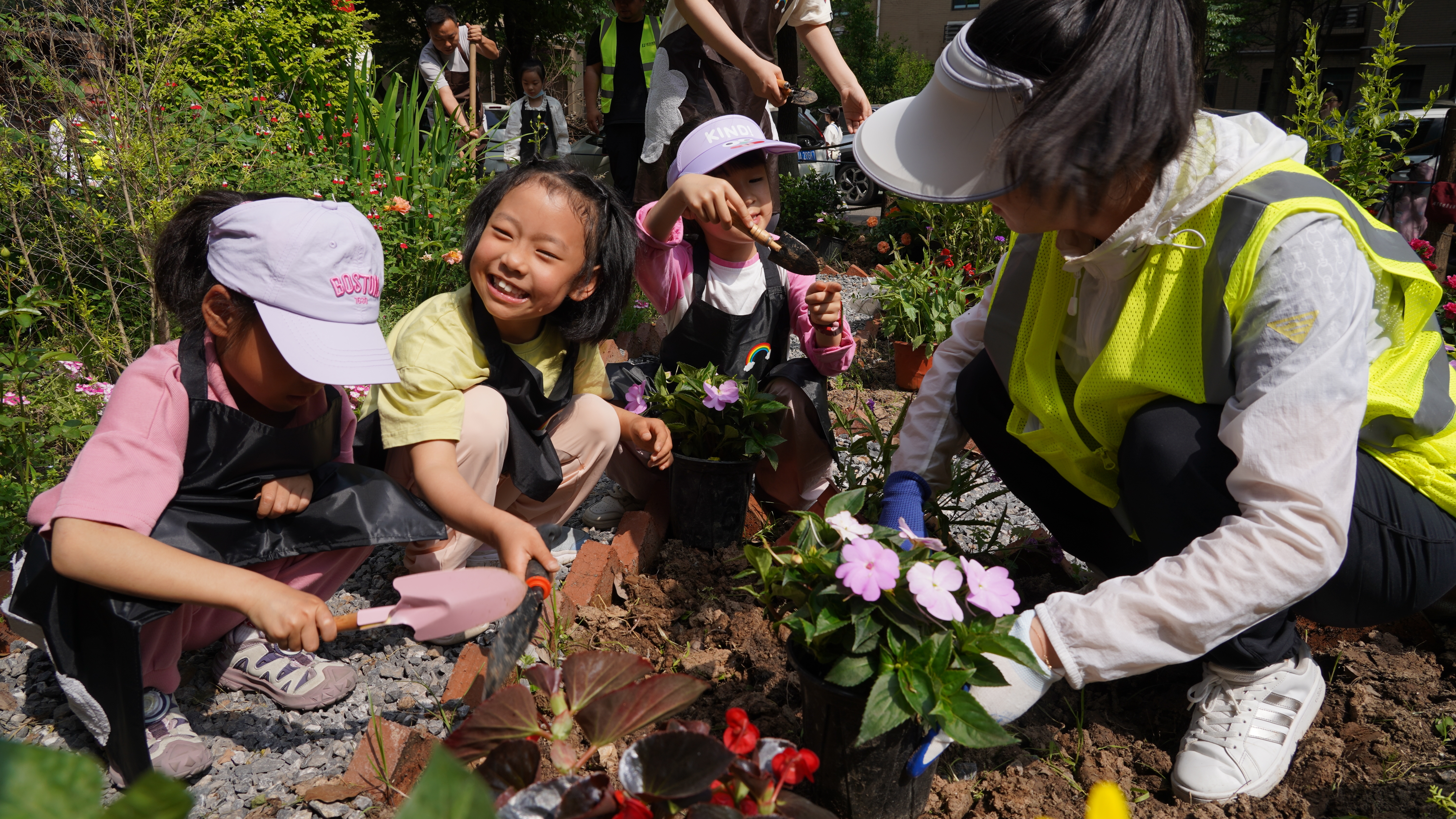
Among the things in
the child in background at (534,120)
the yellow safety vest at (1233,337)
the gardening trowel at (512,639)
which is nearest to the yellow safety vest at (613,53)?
the child in background at (534,120)

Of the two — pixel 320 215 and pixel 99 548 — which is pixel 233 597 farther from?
pixel 320 215

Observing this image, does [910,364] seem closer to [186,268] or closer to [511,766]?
[186,268]

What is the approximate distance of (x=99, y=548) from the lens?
1244 millimetres

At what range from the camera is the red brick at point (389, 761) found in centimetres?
129

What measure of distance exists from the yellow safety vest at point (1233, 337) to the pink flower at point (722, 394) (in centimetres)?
68

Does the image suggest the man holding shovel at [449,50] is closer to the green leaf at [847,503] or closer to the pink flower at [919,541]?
the green leaf at [847,503]

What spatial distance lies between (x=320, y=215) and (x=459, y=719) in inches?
35.0

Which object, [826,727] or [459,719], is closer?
[826,727]

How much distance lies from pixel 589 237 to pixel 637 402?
19.3 inches

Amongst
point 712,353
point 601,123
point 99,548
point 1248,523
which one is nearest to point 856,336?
point 712,353

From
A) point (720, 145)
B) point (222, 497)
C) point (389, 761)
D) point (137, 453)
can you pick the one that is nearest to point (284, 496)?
point (222, 497)

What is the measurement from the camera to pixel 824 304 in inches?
83.1

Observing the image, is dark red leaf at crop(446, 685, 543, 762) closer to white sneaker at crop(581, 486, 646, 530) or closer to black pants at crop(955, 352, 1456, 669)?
Answer: black pants at crop(955, 352, 1456, 669)

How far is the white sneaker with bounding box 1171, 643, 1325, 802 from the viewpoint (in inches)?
55.3
